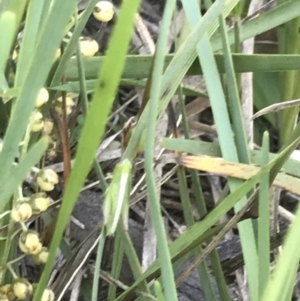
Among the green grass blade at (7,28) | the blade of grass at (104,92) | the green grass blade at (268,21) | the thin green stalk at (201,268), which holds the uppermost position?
the green grass blade at (268,21)

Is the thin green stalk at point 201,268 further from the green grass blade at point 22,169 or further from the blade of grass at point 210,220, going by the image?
the green grass blade at point 22,169

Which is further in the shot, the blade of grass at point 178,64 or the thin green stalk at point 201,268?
the thin green stalk at point 201,268

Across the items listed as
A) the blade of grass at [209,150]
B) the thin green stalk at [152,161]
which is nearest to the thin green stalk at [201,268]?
the blade of grass at [209,150]

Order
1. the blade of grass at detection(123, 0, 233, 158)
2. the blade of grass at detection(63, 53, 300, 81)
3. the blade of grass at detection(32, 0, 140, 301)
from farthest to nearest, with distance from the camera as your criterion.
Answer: the blade of grass at detection(63, 53, 300, 81)
the blade of grass at detection(123, 0, 233, 158)
the blade of grass at detection(32, 0, 140, 301)

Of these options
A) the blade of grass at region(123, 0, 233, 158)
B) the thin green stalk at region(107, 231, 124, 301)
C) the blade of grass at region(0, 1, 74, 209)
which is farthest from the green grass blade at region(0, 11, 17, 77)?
the thin green stalk at region(107, 231, 124, 301)

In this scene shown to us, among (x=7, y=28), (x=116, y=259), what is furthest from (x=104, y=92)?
(x=116, y=259)

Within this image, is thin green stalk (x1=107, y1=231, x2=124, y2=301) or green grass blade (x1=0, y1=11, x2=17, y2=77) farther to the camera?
thin green stalk (x1=107, y1=231, x2=124, y2=301)

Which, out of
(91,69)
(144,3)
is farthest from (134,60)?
(144,3)

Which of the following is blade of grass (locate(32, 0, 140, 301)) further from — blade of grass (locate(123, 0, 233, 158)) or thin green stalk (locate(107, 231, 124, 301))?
thin green stalk (locate(107, 231, 124, 301))

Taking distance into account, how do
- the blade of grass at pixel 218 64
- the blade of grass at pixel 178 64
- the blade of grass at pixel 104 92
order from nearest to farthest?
the blade of grass at pixel 104 92 → the blade of grass at pixel 178 64 → the blade of grass at pixel 218 64

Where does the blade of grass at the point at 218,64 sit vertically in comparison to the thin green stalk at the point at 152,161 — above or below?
above

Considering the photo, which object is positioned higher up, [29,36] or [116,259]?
[29,36]

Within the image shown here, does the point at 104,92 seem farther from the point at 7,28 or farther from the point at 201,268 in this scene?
the point at 201,268
